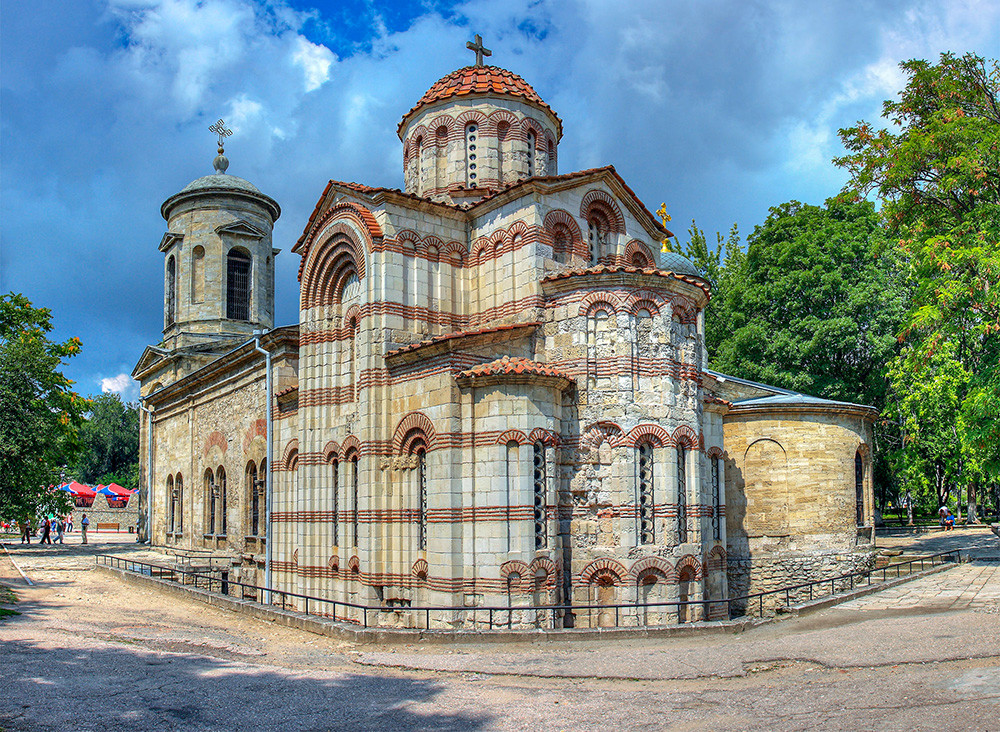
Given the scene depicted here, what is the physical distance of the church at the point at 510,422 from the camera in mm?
14367

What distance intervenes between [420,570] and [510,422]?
3.34 metres

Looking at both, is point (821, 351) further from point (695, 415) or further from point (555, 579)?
point (555, 579)

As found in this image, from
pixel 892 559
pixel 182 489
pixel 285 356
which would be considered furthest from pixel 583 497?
pixel 182 489

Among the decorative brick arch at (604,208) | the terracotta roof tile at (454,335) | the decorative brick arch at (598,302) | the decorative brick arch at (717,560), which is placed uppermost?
the decorative brick arch at (604,208)

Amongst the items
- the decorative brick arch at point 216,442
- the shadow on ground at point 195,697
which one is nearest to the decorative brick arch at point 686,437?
the shadow on ground at point 195,697

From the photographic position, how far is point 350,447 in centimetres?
1716

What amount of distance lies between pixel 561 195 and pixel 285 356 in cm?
886

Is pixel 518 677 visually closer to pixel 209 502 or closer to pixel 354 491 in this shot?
pixel 354 491

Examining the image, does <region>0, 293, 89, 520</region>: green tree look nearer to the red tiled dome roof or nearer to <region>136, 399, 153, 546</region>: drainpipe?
<region>136, 399, 153, 546</region>: drainpipe

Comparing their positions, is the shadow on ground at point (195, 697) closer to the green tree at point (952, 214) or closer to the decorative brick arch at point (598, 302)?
the decorative brick arch at point (598, 302)

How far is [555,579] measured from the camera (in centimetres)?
1417

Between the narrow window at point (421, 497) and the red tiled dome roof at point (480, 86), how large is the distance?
9544mm

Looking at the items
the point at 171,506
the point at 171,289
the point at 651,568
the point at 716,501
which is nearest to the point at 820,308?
the point at 716,501

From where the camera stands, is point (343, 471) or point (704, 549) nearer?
point (704, 549)
